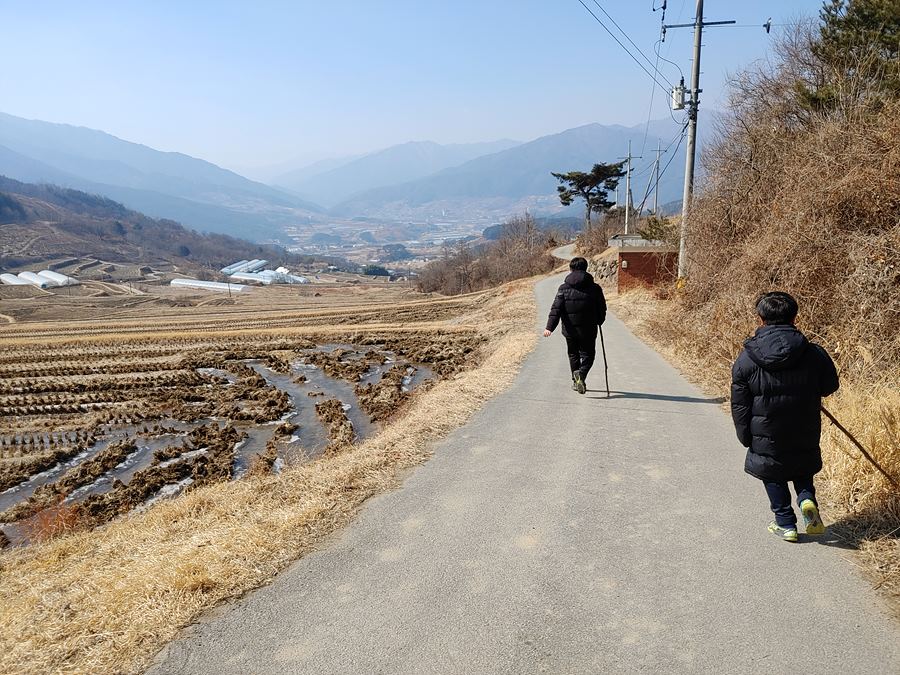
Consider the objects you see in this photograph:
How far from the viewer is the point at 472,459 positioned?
619 centimetres

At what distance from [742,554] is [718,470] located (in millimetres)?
1696

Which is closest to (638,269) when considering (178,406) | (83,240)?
(178,406)

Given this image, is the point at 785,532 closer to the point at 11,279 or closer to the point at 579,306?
the point at 579,306

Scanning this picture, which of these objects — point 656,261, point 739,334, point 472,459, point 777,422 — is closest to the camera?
point 777,422

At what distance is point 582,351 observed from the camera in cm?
861

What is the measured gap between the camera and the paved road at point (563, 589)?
9.91 feet

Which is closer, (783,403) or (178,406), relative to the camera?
(783,403)

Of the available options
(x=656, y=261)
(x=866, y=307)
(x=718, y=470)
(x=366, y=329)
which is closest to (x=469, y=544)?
(x=718, y=470)

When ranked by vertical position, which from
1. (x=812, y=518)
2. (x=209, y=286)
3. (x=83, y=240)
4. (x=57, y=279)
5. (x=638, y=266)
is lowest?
(x=209, y=286)

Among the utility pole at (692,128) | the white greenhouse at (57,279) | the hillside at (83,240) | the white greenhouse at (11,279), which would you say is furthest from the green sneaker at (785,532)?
the hillside at (83,240)

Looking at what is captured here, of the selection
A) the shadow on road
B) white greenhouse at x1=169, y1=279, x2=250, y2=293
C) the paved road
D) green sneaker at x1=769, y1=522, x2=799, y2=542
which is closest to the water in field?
the paved road

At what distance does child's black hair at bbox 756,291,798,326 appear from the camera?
3.90 metres

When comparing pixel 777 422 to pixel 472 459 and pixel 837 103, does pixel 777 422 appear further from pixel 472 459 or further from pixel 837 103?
pixel 837 103

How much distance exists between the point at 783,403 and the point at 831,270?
19.1 feet
